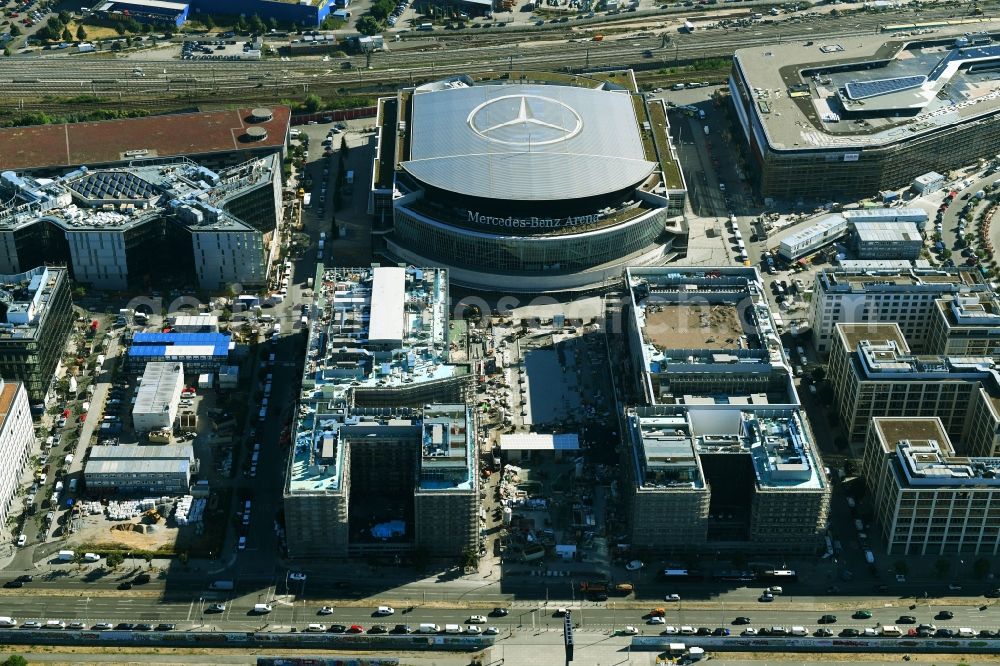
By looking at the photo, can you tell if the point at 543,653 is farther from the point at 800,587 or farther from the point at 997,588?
the point at 997,588

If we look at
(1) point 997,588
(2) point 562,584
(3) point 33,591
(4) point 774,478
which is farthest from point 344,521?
(1) point 997,588

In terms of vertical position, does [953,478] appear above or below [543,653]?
above

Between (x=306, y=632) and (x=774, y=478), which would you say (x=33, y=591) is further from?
(x=774, y=478)

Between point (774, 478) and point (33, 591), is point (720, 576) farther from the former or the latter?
point (33, 591)

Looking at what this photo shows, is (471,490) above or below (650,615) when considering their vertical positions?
above

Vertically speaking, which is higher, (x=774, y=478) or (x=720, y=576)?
(x=774, y=478)

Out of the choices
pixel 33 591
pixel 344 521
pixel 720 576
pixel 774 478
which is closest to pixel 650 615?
pixel 720 576

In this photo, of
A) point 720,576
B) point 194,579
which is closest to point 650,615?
point 720,576
